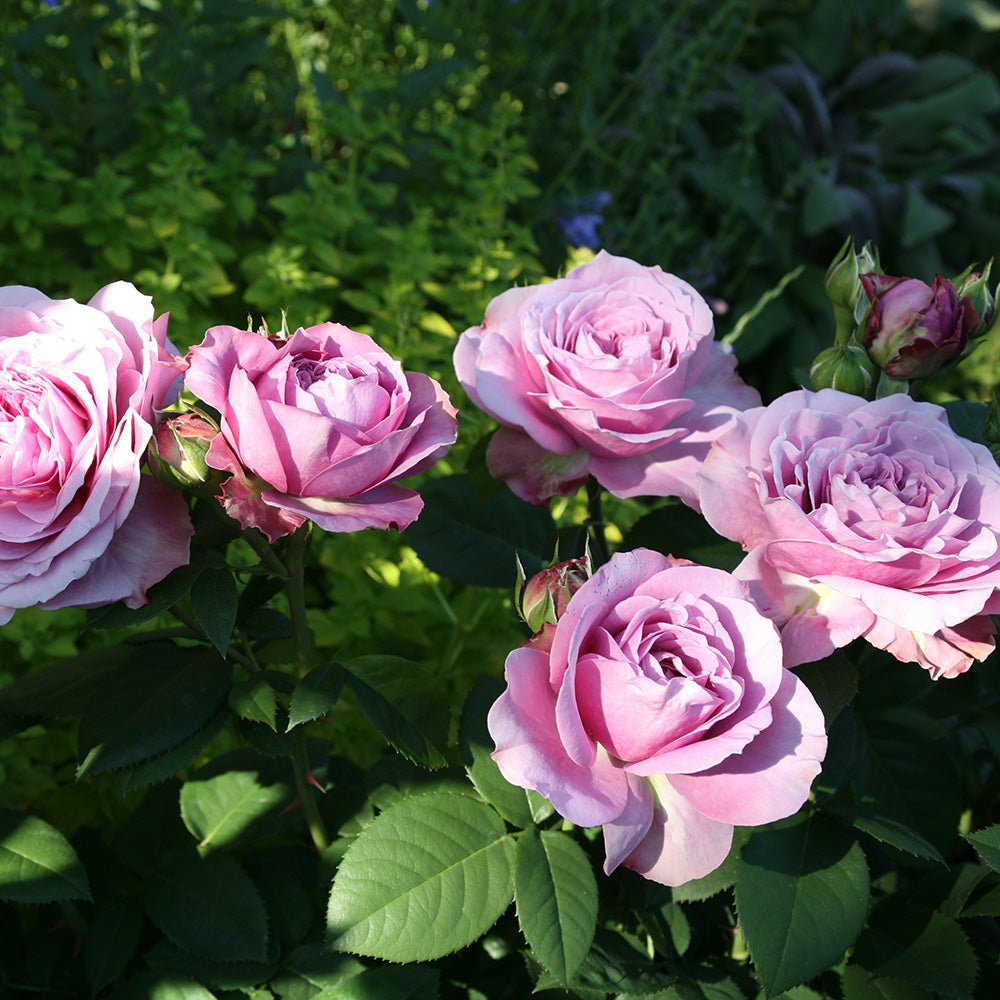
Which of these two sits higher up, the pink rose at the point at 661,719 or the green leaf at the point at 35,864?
the pink rose at the point at 661,719

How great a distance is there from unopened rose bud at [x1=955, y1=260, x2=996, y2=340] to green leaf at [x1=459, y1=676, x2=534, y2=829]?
46cm

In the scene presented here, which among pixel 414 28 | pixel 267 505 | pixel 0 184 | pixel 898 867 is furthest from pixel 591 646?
pixel 414 28

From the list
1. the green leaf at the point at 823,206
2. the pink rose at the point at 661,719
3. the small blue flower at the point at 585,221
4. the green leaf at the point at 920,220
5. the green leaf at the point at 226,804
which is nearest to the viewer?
the pink rose at the point at 661,719

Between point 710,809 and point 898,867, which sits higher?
point 710,809

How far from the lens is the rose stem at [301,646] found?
790mm

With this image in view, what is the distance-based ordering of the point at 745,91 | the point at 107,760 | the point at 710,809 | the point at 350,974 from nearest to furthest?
1. the point at 710,809
2. the point at 107,760
3. the point at 350,974
4. the point at 745,91

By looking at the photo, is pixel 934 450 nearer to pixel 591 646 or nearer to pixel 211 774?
pixel 591 646

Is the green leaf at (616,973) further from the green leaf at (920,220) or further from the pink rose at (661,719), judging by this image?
the green leaf at (920,220)

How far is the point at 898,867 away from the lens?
1089mm

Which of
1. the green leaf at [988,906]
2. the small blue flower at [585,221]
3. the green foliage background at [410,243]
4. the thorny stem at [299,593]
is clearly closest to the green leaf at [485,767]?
the green foliage background at [410,243]

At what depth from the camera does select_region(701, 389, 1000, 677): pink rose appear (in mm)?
672

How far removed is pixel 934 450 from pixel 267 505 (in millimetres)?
436

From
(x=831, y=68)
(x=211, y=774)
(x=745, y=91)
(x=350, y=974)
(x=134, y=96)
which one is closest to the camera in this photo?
(x=350, y=974)

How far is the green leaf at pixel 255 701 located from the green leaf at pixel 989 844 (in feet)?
1.50
